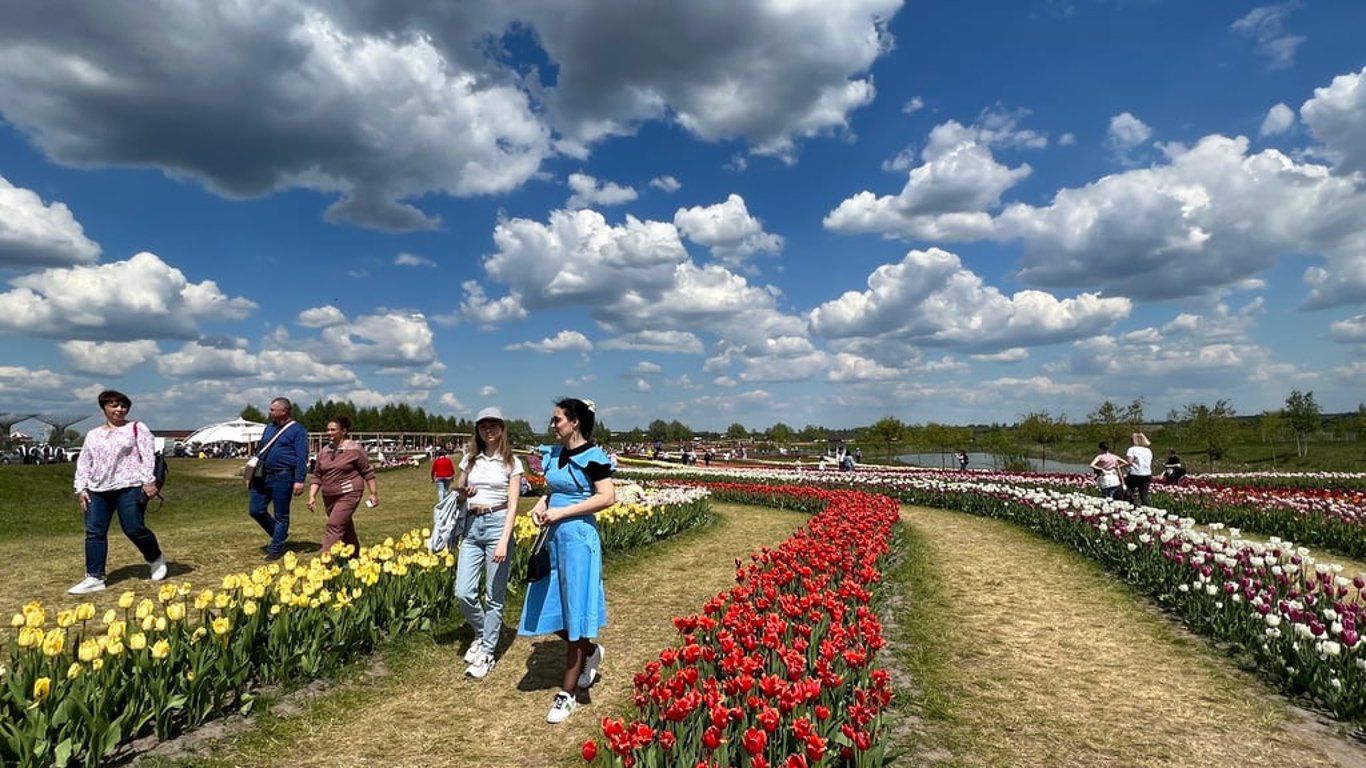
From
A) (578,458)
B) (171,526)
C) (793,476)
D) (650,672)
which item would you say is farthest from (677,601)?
(793,476)

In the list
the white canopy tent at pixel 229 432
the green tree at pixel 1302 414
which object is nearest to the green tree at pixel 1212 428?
the green tree at pixel 1302 414

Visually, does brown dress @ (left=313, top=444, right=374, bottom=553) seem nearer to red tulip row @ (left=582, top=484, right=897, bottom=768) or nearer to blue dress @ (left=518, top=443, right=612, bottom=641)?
blue dress @ (left=518, top=443, right=612, bottom=641)

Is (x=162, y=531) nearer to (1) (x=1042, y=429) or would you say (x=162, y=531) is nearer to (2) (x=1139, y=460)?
(2) (x=1139, y=460)

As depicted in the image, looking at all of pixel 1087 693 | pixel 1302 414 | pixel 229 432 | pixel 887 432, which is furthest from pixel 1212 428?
pixel 229 432

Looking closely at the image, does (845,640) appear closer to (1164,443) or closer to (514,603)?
(514,603)

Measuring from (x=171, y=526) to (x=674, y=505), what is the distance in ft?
32.9

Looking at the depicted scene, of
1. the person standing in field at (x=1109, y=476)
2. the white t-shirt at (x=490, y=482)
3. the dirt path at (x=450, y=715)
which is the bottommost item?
the dirt path at (x=450, y=715)

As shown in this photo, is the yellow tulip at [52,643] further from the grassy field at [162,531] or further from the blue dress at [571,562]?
the grassy field at [162,531]

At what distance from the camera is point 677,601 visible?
8578 mm

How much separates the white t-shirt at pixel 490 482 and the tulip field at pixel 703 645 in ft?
4.37

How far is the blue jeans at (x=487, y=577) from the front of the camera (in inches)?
229

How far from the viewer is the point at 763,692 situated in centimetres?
411

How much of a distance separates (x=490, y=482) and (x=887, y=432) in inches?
2581

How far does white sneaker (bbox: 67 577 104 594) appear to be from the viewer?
301 inches
